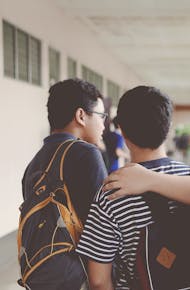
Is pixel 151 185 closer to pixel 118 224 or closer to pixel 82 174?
pixel 118 224

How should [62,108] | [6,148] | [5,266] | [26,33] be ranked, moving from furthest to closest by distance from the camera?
[26,33]
[6,148]
[5,266]
[62,108]

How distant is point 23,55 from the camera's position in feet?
20.9

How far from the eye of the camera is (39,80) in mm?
6930

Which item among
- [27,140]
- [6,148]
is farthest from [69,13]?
[6,148]

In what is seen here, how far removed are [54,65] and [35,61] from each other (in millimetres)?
753

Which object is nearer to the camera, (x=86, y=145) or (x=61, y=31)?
(x=86, y=145)

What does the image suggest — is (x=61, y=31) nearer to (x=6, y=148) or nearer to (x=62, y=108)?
(x=6, y=148)

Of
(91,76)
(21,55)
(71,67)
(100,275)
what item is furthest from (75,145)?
(91,76)

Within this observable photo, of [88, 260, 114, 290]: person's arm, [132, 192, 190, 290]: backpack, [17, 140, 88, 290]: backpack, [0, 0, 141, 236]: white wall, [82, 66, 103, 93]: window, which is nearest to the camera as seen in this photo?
[132, 192, 190, 290]: backpack

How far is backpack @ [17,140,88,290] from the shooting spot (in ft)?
4.61

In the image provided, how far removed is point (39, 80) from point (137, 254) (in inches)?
234

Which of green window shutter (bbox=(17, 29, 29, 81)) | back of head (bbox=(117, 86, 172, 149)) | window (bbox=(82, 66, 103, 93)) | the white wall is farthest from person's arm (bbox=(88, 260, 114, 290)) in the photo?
window (bbox=(82, 66, 103, 93))

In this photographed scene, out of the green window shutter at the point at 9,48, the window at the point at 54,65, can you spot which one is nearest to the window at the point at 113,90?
the window at the point at 54,65

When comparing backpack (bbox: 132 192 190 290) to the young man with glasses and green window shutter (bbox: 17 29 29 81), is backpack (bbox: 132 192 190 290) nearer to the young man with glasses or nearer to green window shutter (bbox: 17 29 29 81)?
the young man with glasses
